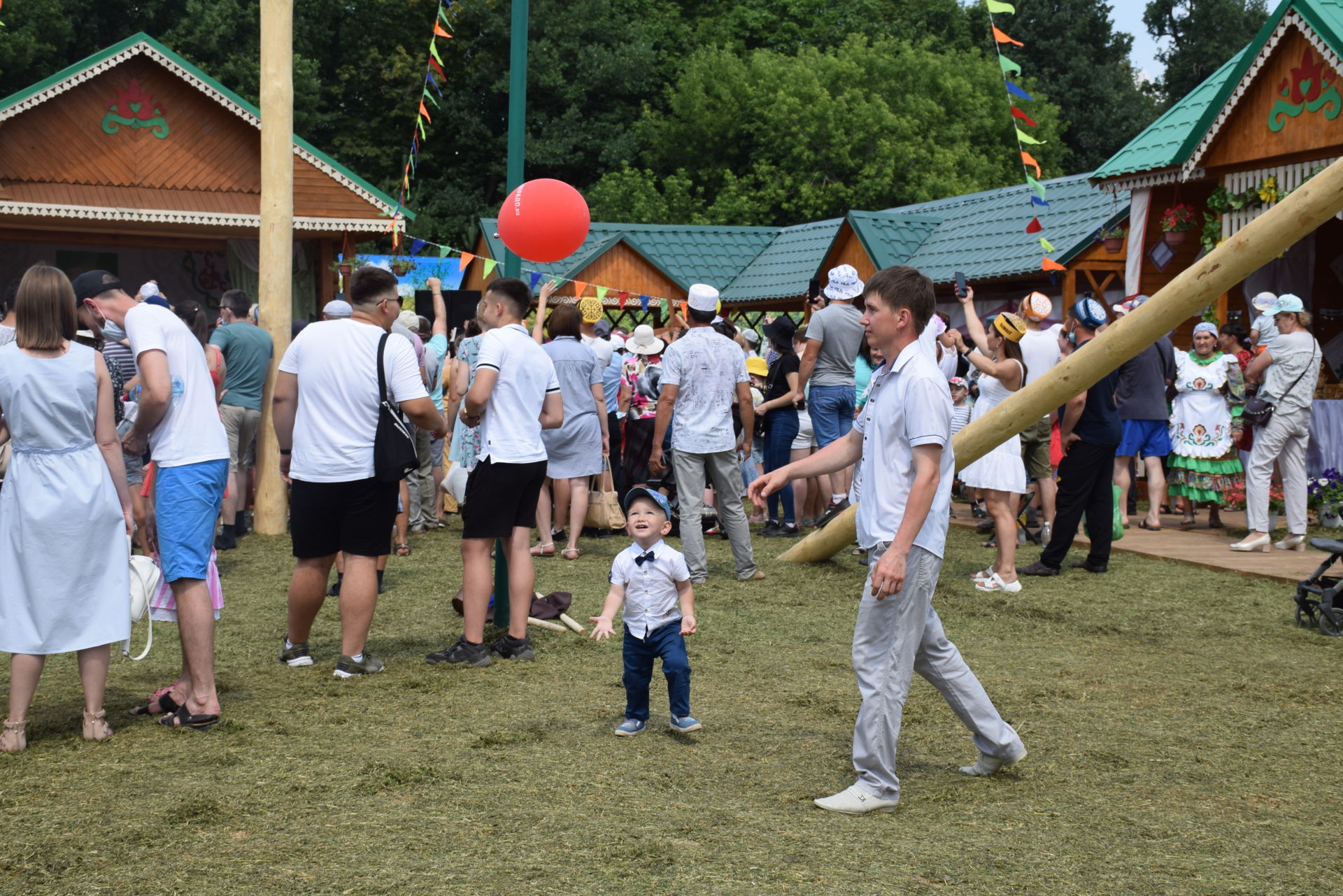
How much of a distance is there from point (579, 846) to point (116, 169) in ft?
52.3

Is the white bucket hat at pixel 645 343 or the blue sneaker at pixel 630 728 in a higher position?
the white bucket hat at pixel 645 343

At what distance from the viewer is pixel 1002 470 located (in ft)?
28.3

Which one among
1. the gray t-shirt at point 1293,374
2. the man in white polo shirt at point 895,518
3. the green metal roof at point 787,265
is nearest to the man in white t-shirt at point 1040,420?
the gray t-shirt at point 1293,374

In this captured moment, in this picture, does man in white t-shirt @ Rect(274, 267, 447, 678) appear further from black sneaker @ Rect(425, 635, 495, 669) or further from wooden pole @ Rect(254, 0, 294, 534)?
wooden pole @ Rect(254, 0, 294, 534)

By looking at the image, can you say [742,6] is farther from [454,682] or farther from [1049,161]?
[454,682]

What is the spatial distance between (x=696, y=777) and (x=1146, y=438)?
26.2 ft

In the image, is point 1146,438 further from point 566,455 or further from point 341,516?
point 341,516

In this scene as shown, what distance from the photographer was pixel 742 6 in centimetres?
4888

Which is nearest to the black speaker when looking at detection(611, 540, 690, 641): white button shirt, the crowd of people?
the crowd of people

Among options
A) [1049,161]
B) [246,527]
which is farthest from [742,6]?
[246,527]

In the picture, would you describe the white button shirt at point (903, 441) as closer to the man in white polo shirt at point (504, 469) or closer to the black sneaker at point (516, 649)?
the man in white polo shirt at point (504, 469)

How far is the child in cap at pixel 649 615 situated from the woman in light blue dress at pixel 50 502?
194 cm

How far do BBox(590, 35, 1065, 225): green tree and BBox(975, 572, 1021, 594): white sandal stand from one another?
31.1 meters

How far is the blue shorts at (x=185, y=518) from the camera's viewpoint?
203 inches
